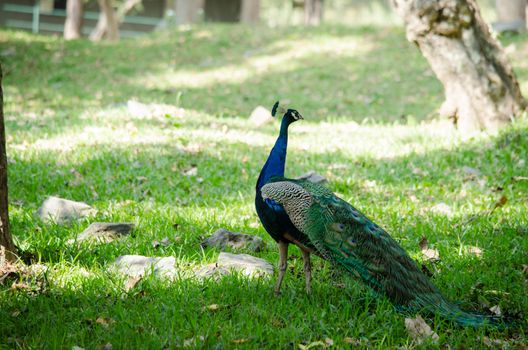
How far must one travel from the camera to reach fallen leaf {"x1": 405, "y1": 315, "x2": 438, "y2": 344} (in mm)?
3543

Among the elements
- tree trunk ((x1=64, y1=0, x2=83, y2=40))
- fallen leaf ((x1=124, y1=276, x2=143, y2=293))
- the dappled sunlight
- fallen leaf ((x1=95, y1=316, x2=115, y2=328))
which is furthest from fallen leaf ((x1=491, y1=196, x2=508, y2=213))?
tree trunk ((x1=64, y1=0, x2=83, y2=40))

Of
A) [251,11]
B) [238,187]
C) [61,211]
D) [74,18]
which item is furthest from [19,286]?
[251,11]

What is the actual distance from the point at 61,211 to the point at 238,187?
1.99 m

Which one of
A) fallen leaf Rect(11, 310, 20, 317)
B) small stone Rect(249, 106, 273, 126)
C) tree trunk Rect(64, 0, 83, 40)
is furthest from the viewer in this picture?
tree trunk Rect(64, 0, 83, 40)

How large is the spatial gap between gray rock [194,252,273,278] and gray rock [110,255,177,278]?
0.19m

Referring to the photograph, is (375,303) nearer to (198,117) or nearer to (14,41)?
(198,117)

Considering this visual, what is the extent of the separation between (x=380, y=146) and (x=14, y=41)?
13.4 m

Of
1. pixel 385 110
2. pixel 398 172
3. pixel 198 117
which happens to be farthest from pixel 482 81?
pixel 198 117

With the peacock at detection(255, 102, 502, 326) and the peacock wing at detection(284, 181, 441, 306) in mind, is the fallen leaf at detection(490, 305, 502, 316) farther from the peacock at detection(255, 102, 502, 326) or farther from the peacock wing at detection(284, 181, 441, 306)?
the peacock wing at detection(284, 181, 441, 306)

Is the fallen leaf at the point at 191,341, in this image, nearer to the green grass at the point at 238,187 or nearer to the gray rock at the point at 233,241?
the green grass at the point at 238,187

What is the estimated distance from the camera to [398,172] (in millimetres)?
7430

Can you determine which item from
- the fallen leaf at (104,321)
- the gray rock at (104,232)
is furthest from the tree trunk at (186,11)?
the fallen leaf at (104,321)

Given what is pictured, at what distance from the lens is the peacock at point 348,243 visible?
3.68 meters

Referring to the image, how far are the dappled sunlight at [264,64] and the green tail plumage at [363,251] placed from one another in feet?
35.8
